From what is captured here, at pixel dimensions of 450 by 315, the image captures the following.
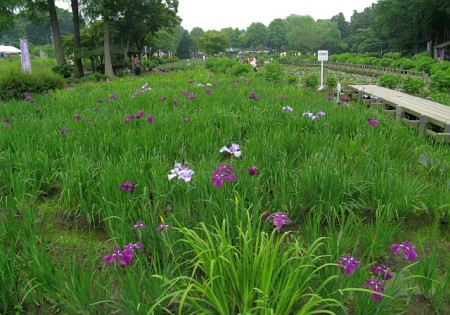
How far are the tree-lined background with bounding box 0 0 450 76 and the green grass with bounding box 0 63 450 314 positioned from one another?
17.3 metres

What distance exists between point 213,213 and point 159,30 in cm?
5223

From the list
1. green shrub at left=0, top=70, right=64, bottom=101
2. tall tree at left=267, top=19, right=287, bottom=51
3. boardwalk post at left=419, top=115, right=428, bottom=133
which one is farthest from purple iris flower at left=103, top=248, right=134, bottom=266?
tall tree at left=267, top=19, right=287, bottom=51

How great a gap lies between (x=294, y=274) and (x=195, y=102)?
4502mm

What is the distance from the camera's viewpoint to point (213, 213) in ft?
6.39

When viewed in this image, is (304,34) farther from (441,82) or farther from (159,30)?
(441,82)

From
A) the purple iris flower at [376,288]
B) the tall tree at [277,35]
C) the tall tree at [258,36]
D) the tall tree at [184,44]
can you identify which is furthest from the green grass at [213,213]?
the tall tree at [258,36]

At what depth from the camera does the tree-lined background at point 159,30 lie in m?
19.8

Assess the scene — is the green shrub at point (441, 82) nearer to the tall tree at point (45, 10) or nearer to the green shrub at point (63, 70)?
the green shrub at point (63, 70)

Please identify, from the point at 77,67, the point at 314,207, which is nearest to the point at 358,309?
the point at 314,207

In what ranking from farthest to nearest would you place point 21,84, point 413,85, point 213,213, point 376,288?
point 21,84
point 413,85
point 213,213
point 376,288

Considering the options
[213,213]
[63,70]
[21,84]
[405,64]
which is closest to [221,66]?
[63,70]

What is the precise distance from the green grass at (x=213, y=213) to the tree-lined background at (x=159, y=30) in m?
17.3

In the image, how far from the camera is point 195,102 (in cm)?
564

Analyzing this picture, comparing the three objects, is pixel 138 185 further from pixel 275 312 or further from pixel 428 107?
pixel 428 107
